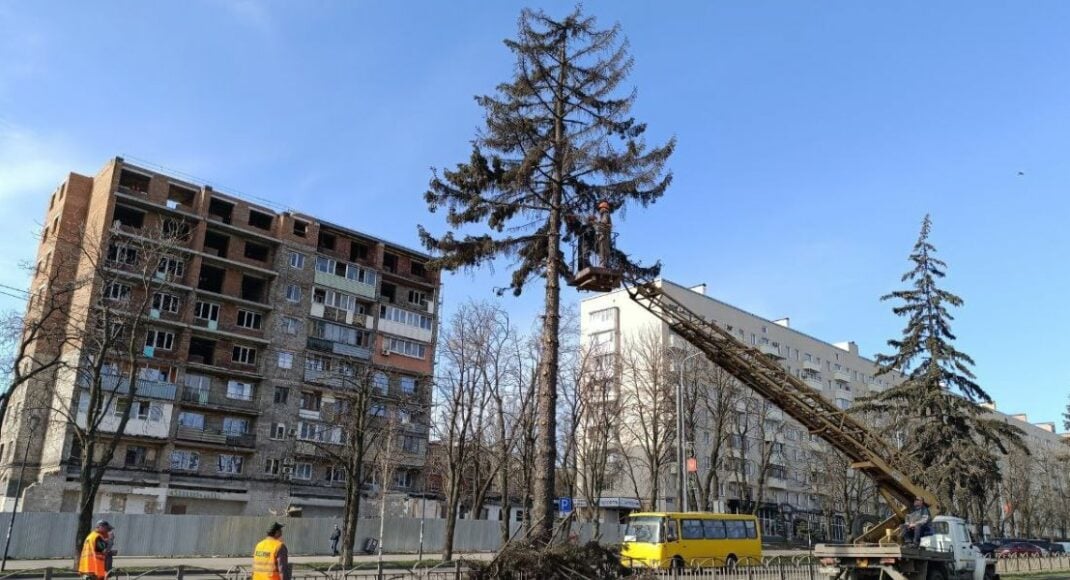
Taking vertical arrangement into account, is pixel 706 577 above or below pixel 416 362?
below

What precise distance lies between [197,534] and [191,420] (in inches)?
597

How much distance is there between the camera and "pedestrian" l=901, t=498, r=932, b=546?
17.9 m

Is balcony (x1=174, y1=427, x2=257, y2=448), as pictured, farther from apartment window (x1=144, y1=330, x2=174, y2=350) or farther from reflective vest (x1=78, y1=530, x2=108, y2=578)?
reflective vest (x1=78, y1=530, x2=108, y2=578)

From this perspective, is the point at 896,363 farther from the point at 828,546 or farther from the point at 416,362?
the point at 416,362

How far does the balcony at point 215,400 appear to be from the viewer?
5003 cm

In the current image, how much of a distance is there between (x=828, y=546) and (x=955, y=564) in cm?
402

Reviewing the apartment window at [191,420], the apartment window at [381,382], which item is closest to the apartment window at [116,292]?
the apartment window at [191,420]

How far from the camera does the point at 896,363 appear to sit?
38844 millimetres

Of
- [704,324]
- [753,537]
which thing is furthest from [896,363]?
[704,324]

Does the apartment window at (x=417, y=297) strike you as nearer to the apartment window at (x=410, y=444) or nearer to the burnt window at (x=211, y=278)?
the apartment window at (x=410, y=444)

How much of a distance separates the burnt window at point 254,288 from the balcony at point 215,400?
7614mm

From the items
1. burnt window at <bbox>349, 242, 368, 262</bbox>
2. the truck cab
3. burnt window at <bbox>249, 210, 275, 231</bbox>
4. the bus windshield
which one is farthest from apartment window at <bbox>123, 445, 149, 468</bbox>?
the truck cab

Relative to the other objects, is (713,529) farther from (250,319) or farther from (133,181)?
(133,181)

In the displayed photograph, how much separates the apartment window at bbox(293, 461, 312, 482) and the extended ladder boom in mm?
41761
